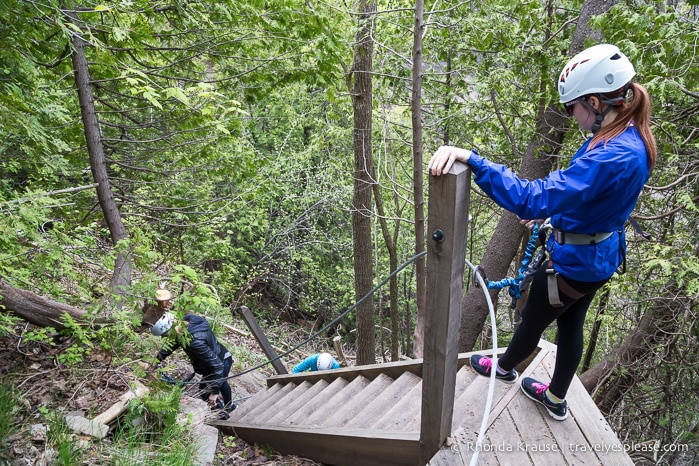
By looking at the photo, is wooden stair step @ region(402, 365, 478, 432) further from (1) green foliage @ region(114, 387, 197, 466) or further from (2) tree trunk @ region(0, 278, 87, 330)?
(2) tree trunk @ region(0, 278, 87, 330)

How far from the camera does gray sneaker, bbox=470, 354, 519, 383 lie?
10.3ft

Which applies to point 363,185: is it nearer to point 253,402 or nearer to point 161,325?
point 253,402

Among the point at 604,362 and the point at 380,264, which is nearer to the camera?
the point at 604,362

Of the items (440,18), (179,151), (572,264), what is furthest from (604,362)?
(179,151)

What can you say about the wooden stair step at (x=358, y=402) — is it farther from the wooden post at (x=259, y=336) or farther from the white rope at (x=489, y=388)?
the wooden post at (x=259, y=336)

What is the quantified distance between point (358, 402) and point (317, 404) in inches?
25.3

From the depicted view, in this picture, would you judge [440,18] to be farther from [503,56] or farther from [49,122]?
[49,122]

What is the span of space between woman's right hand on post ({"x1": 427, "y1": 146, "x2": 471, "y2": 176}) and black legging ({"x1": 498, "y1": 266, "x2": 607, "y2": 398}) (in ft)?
3.13

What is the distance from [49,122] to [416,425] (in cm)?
535

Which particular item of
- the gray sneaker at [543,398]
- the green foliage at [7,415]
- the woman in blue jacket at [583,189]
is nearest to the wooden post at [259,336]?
the green foliage at [7,415]

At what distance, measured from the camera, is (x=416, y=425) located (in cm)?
313

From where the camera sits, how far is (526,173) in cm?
615

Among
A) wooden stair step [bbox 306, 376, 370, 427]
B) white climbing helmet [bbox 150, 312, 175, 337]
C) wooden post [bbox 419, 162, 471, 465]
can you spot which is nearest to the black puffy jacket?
white climbing helmet [bbox 150, 312, 175, 337]

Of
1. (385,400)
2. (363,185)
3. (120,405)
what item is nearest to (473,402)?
(385,400)
